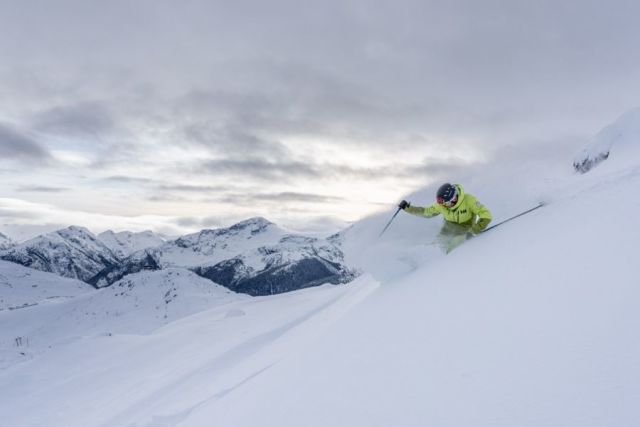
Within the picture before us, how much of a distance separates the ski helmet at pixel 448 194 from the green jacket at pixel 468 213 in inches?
3.8

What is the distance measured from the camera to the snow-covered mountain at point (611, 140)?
3155 centimetres

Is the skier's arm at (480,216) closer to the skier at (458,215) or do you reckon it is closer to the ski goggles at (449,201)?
the skier at (458,215)

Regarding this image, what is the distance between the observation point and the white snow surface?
2928mm

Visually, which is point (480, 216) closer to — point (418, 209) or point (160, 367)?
point (418, 209)

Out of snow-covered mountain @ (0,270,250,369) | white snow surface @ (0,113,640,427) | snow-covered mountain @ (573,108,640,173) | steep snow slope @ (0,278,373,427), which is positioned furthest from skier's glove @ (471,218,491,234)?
snow-covered mountain @ (0,270,250,369)

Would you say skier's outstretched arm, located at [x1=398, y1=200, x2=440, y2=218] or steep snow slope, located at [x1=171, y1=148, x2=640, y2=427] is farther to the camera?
skier's outstretched arm, located at [x1=398, y1=200, x2=440, y2=218]

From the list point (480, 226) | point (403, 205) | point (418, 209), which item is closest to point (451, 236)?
point (480, 226)

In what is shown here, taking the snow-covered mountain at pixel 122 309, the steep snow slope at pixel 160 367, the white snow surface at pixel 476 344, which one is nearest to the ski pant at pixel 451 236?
the white snow surface at pixel 476 344

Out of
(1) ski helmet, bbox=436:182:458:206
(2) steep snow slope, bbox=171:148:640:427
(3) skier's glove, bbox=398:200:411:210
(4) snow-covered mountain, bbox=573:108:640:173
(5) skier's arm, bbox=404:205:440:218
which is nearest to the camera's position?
(2) steep snow slope, bbox=171:148:640:427

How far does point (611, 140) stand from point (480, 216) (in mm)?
35123

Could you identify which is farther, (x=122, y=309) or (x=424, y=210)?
(x=122, y=309)

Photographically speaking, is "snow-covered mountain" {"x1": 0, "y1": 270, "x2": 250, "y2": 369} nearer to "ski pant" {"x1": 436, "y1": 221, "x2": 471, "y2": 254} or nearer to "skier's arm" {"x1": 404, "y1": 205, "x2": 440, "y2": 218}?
"skier's arm" {"x1": 404, "y1": 205, "x2": 440, "y2": 218}

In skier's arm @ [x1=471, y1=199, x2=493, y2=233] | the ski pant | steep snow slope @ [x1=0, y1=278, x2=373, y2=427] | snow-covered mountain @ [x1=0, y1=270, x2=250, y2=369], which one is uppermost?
skier's arm @ [x1=471, y1=199, x2=493, y2=233]

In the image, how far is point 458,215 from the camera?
970cm
